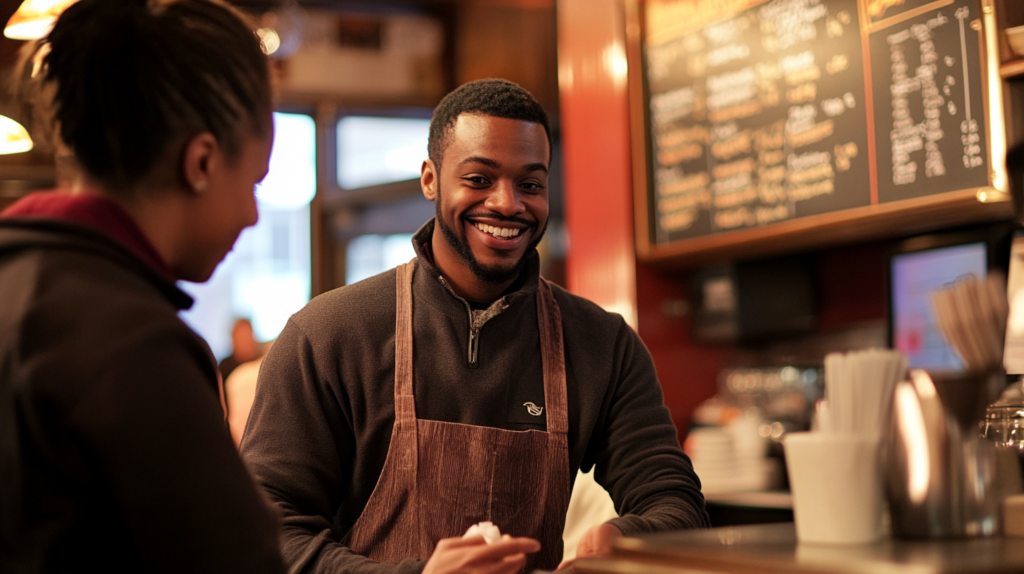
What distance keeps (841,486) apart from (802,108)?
230 cm

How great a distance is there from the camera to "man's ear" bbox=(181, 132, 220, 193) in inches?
34.8

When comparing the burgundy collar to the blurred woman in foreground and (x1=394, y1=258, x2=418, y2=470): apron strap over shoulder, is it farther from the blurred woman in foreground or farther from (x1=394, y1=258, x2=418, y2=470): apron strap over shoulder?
(x1=394, y1=258, x2=418, y2=470): apron strap over shoulder

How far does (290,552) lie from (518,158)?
2.25 feet

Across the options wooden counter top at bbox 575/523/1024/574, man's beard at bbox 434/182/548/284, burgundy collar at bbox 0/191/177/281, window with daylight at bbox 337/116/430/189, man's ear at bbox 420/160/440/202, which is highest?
window with daylight at bbox 337/116/430/189

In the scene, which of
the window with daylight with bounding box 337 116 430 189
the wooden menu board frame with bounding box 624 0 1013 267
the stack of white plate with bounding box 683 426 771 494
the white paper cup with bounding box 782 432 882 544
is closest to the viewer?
the white paper cup with bounding box 782 432 882 544

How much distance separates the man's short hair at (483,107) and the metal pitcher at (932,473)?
0.78m

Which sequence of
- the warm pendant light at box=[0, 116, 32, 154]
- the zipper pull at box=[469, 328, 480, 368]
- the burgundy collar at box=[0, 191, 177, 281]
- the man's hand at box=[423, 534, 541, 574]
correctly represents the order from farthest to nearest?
the warm pendant light at box=[0, 116, 32, 154] → the zipper pull at box=[469, 328, 480, 368] → the man's hand at box=[423, 534, 541, 574] → the burgundy collar at box=[0, 191, 177, 281]

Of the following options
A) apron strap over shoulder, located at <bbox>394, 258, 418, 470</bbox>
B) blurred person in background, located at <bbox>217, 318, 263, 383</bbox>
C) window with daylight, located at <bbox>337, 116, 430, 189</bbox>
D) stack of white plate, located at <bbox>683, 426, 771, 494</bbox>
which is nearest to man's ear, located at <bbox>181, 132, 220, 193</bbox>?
apron strap over shoulder, located at <bbox>394, 258, 418, 470</bbox>

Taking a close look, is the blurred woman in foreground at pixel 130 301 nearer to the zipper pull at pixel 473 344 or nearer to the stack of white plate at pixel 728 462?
the zipper pull at pixel 473 344

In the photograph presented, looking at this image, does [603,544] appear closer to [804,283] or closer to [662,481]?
[662,481]

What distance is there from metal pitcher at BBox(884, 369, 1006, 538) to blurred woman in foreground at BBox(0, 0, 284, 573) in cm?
66

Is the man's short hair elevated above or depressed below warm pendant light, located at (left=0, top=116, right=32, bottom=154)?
below

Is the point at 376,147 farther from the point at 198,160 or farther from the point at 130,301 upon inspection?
the point at 130,301

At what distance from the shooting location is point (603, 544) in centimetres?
133
